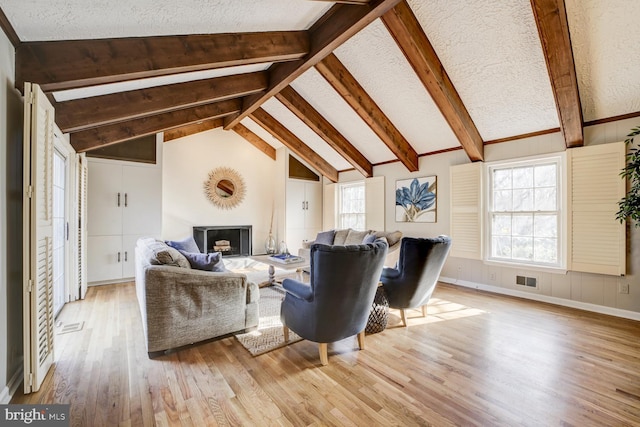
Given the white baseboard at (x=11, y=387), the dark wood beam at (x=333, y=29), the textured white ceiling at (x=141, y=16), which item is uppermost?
the dark wood beam at (x=333, y=29)

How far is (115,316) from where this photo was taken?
3293 millimetres

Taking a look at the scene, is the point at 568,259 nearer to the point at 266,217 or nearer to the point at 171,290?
the point at 171,290

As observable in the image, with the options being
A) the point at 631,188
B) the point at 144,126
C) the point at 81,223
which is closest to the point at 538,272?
the point at 631,188

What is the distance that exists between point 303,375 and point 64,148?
3662 millimetres

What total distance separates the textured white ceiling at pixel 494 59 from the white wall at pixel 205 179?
16.0ft

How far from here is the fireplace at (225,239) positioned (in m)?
6.15

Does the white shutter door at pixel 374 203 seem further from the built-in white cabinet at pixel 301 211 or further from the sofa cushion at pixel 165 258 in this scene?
the sofa cushion at pixel 165 258

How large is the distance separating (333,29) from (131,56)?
74.5 inches

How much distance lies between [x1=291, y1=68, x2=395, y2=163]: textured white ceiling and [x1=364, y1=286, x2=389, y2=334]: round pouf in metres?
3.28

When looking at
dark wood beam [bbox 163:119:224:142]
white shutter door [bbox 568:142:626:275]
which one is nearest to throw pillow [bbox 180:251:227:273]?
dark wood beam [bbox 163:119:224:142]

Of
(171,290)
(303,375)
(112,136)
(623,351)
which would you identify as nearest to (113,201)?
(112,136)

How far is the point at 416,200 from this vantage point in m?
5.41

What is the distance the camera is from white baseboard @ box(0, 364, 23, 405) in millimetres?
1719

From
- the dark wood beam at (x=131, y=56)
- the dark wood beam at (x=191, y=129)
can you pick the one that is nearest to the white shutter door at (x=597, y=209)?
the dark wood beam at (x=131, y=56)
